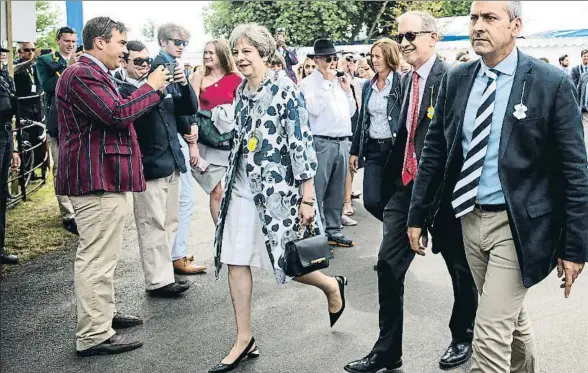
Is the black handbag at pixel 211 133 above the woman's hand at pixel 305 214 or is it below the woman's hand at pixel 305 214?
above

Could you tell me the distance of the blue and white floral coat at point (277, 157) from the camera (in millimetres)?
3920

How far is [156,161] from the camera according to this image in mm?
5109

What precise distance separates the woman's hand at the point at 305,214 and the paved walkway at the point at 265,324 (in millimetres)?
884

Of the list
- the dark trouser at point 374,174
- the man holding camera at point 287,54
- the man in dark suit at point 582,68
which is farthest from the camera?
the man in dark suit at point 582,68

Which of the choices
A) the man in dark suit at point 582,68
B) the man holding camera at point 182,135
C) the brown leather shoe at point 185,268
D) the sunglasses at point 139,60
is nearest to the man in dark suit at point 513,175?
the man holding camera at point 182,135

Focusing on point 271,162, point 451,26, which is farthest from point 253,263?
point 451,26

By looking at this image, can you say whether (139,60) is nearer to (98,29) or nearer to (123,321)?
(98,29)

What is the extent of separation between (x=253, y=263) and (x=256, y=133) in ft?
2.64

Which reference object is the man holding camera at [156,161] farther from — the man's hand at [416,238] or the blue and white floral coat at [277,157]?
the man's hand at [416,238]

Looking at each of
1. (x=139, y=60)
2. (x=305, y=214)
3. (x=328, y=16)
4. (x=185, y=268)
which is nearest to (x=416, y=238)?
(x=305, y=214)

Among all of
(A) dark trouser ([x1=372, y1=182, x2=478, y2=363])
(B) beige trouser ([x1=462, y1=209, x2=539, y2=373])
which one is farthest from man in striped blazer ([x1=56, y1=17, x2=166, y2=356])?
(B) beige trouser ([x1=462, y1=209, x2=539, y2=373])

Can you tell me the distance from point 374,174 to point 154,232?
1829 millimetres

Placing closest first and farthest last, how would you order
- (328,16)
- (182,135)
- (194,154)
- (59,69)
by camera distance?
(182,135), (194,154), (59,69), (328,16)

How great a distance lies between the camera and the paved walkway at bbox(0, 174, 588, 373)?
4.11 m
